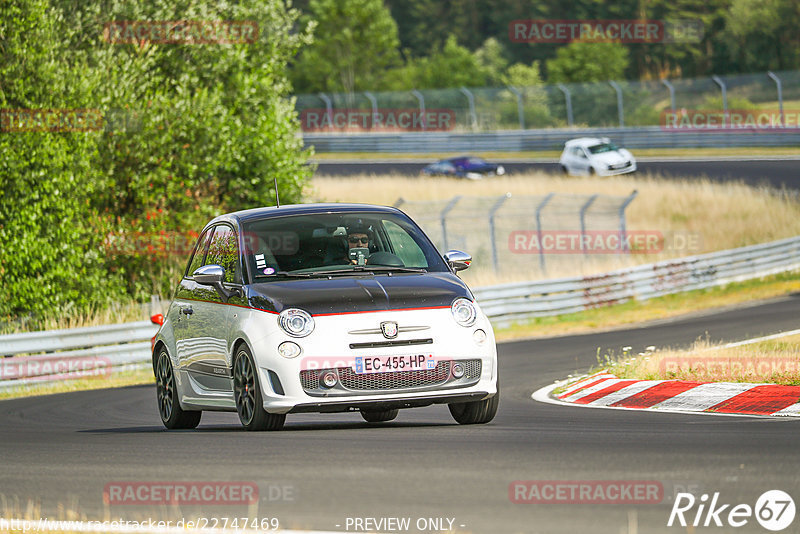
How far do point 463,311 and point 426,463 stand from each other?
204 cm

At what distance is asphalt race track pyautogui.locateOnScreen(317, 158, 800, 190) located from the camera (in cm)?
4484

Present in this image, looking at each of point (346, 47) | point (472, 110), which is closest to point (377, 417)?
point (472, 110)

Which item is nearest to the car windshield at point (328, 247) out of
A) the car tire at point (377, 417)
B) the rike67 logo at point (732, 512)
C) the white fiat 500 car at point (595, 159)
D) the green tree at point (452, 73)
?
the car tire at point (377, 417)

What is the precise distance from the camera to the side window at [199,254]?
11165 mm

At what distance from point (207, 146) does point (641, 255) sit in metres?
12.0

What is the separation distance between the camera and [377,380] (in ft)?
29.6

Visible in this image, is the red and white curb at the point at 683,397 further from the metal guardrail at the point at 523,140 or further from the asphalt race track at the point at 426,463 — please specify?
the metal guardrail at the point at 523,140

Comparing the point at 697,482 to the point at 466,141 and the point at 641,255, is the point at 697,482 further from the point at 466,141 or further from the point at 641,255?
the point at 466,141

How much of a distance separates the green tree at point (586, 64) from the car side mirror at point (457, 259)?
63695 millimetres

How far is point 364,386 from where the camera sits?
29.6 ft

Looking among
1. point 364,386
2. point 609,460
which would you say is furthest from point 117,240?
point 609,460

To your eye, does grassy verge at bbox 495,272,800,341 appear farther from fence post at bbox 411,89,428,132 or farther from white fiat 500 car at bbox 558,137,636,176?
fence post at bbox 411,89,428,132

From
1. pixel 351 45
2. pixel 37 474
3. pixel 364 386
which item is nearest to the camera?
pixel 37 474

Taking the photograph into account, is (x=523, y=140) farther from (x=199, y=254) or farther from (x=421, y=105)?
(x=199, y=254)
